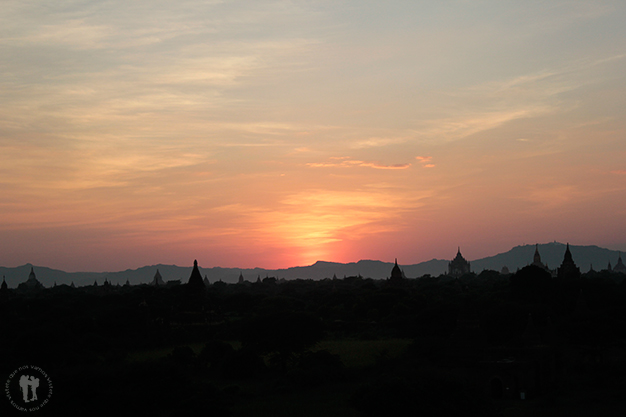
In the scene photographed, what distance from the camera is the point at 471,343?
50.2 metres

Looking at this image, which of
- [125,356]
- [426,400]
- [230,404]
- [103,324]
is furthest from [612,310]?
[103,324]

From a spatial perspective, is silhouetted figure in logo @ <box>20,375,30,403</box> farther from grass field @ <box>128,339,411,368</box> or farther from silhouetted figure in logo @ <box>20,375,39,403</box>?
grass field @ <box>128,339,411,368</box>

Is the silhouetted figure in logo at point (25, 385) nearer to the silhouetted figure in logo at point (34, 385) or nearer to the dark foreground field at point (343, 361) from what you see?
the silhouetted figure in logo at point (34, 385)

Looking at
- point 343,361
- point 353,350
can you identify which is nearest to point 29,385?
point 343,361

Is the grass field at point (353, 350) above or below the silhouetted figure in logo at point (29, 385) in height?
below

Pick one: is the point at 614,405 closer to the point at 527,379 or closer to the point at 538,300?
the point at 527,379

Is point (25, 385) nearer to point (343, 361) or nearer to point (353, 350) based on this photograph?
point (343, 361)

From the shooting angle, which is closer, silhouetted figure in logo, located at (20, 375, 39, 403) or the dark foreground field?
silhouetted figure in logo, located at (20, 375, 39, 403)

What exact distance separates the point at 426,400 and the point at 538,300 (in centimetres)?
5905

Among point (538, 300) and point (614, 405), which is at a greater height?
point (538, 300)

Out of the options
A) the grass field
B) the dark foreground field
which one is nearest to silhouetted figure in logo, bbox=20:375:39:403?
the dark foreground field

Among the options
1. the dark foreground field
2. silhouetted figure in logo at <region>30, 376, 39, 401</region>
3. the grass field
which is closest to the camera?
silhouetted figure in logo at <region>30, 376, 39, 401</region>

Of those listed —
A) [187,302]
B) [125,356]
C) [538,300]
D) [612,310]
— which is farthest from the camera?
[538,300]

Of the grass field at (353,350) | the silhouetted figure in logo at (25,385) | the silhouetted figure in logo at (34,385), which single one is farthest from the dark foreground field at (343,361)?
the silhouetted figure in logo at (25,385)
